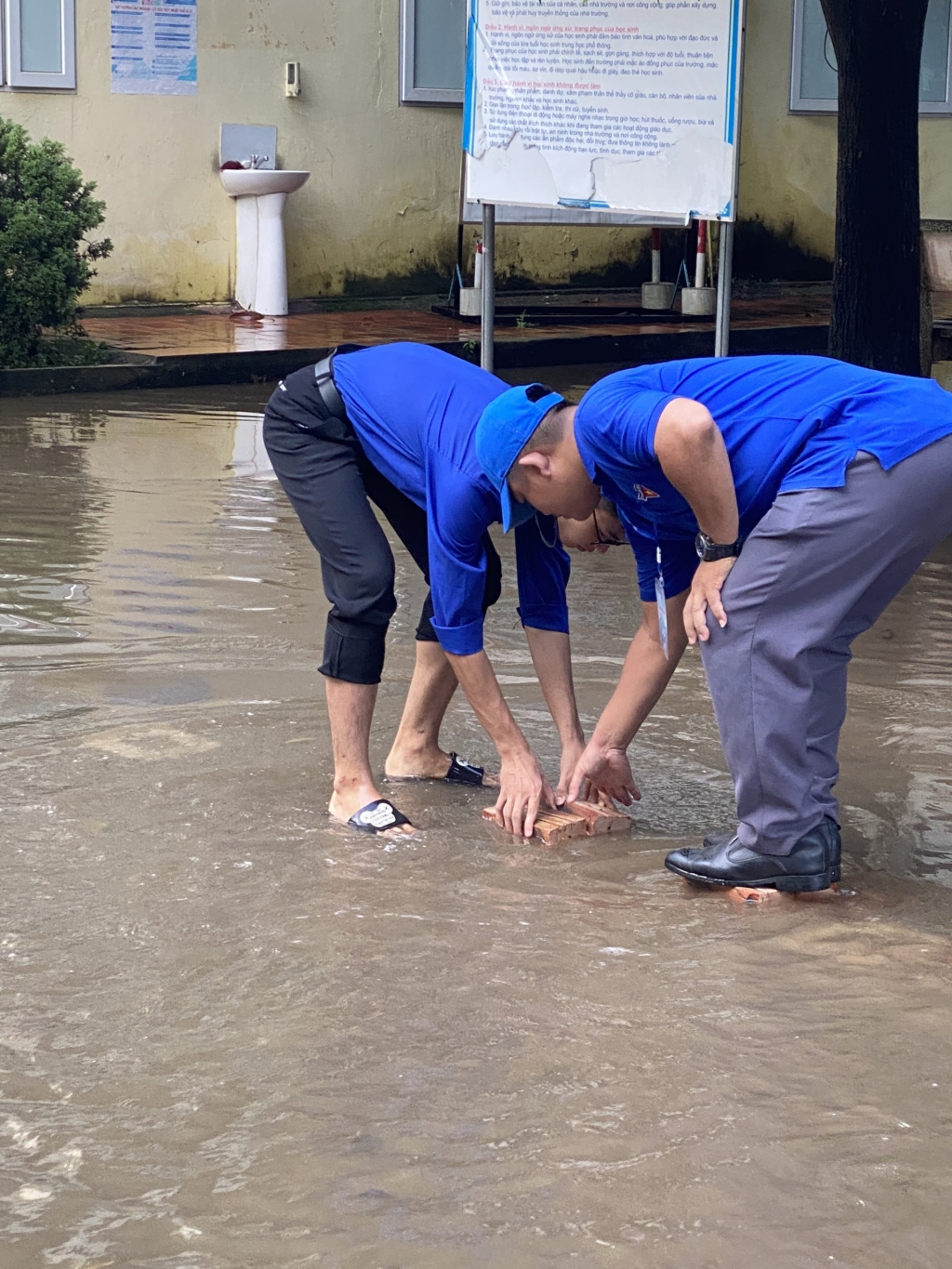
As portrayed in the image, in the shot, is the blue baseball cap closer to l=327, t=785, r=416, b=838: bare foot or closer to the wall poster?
l=327, t=785, r=416, b=838: bare foot

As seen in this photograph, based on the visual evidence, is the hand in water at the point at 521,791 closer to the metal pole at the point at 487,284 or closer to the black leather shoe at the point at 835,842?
the black leather shoe at the point at 835,842

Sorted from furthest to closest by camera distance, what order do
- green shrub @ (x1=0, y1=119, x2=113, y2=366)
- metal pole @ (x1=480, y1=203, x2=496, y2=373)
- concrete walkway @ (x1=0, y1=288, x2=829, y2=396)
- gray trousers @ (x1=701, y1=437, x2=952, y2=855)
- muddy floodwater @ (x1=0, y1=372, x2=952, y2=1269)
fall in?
concrete walkway @ (x1=0, y1=288, x2=829, y2=396) < green shrub @ (x1=0, y1=119, x2=113, y2=366) < metal pole @ (x1=480, y1=203, x2=496, y2=373) < gray trousers @ (x1=701, y1=437, x2=952, y2=855) < muddy floodwater @ (x1=0, y1=372, x2=952, y2=1269)

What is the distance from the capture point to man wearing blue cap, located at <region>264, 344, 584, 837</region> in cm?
338

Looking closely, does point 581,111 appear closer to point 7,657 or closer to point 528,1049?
point 7,657

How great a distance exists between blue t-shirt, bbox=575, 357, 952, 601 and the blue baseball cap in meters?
0.13

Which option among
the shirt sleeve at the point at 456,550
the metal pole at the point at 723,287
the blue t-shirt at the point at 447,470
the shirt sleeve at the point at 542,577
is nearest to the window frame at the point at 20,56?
the metal pole at the point at 723,287

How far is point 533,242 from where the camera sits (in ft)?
45.6

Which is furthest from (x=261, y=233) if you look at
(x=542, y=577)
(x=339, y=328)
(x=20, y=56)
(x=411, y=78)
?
(x=542, y=577)

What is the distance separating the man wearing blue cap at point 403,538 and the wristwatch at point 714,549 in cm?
40

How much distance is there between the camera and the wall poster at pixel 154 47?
12.2m

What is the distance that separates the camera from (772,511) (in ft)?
10.0

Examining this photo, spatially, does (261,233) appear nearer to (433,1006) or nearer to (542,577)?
(542,577)

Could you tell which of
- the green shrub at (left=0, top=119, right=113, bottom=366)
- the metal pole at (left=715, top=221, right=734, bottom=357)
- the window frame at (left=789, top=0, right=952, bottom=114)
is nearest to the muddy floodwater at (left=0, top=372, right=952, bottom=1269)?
the metal pole at (left=715, top=221, right=734, bottom=357)

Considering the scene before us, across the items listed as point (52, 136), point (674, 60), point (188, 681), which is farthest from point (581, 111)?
point (52, 136)
